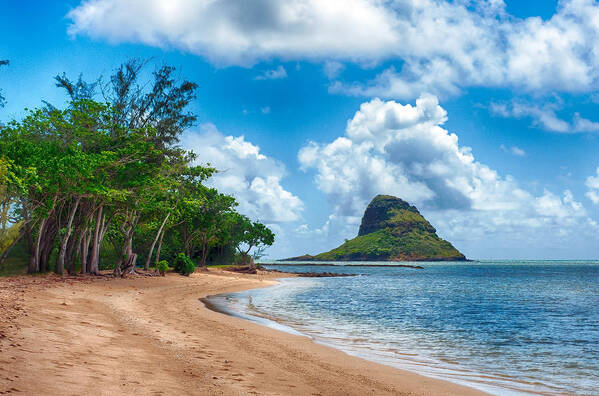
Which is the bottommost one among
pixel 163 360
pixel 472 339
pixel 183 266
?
pixel 472 339

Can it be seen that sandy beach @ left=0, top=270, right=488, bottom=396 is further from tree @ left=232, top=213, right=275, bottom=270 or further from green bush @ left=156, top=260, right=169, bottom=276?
tree @ left=232, top=213, right=275, bottom=270

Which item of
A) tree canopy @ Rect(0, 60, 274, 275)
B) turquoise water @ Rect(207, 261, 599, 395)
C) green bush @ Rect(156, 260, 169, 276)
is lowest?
turquoise water @ Rect(207, 261, 599, 395)

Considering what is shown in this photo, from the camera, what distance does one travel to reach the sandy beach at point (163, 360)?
748cm

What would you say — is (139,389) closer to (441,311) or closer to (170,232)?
(441,311)

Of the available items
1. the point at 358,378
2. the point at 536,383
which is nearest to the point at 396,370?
the point at 358,378

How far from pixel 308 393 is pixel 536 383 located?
685 centimetres

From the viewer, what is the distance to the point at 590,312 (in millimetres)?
30703

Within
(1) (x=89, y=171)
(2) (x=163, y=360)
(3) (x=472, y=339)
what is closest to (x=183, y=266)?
(1) (x=89, y=171)

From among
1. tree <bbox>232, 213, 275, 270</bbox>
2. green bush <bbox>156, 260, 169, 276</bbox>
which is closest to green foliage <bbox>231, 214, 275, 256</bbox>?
tree <bbox>232, 213, 275, 270</bbox>

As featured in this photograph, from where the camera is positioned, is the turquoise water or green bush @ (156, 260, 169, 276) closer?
the turquoise water

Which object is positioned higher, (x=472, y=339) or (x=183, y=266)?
(x=183, y=266)

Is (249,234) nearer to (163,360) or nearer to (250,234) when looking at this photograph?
(250,234)

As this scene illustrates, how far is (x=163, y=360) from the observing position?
32.4 ft

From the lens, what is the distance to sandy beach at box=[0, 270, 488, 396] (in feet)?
24.5
